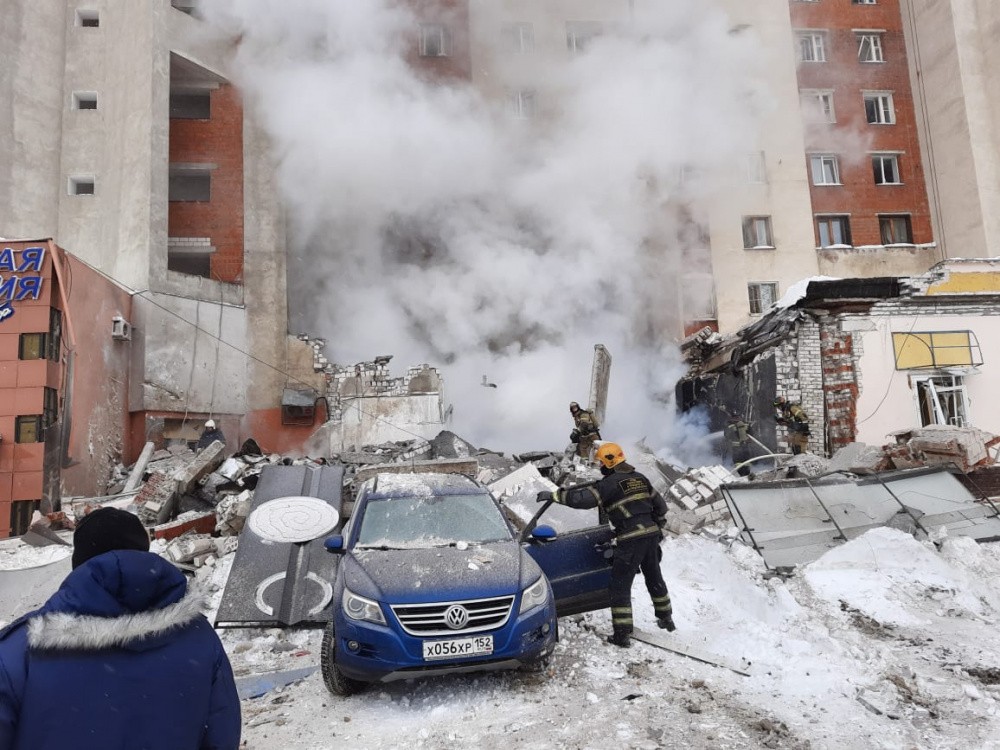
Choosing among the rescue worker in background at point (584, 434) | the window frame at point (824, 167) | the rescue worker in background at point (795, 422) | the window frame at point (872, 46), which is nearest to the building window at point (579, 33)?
the window frame at point (824, 167)

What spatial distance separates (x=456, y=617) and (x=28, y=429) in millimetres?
10351

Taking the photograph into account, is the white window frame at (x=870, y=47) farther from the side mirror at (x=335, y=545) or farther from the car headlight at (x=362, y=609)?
the car headlight at (x=362, y=609)

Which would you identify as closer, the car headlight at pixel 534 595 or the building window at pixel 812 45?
the car headlight at pixel 534 595

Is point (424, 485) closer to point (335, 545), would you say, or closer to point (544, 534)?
point (335, 545)

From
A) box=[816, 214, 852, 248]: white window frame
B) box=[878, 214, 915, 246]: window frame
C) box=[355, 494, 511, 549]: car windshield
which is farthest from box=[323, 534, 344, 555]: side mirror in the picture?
box=[878, 214, 915, 246]: window frame

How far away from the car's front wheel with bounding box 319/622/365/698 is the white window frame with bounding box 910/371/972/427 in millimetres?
13727

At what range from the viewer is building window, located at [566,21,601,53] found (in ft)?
75.1

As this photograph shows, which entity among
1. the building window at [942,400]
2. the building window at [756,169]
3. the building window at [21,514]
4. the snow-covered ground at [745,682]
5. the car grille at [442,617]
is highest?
the building window at [756,169]

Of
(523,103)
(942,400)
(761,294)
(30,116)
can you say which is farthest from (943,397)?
(30,116)

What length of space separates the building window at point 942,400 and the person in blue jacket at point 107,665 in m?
15.6

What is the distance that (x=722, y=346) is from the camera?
16.4 m

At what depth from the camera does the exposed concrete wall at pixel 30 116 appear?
760 inches

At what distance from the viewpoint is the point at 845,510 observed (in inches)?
311

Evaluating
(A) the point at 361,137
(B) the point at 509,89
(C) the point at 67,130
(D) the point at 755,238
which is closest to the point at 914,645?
(A) the point at 361,137
